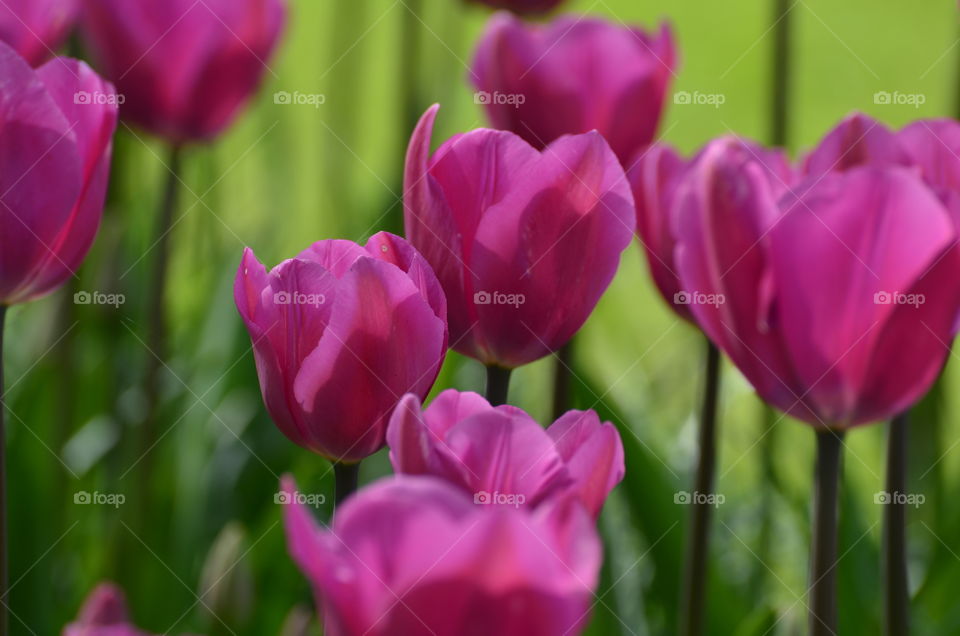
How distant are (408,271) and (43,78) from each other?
187 mm

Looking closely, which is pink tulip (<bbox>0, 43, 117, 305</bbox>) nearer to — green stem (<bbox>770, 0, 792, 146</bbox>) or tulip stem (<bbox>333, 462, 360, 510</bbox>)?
tulip stem (<bbox>333, 462, 360, 510</bbox>)

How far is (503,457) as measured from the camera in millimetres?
338

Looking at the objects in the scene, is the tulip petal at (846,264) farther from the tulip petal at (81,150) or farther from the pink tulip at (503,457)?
the tulip petal at (81,150)

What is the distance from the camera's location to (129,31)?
3.11 feet

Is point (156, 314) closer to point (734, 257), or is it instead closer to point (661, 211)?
point (661, 211)

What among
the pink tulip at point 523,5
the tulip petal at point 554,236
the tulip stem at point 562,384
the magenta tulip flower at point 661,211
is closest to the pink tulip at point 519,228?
the tulip petal at point 554,236

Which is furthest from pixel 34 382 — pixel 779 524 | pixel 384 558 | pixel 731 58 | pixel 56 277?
pixel 731 58

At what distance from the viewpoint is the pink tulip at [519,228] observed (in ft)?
1.55

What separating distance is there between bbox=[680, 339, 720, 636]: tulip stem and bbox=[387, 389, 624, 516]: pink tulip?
0.84ft

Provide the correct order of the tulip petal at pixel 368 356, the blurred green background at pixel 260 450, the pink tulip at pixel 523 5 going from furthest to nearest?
the pink tulip at pixel 523 5, the blurred green background at pixel 260 450, the tulip petal at pixel 368 356

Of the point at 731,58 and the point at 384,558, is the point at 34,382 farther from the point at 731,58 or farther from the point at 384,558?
the point at 731,58

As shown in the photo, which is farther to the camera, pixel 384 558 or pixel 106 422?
pixel 106 422

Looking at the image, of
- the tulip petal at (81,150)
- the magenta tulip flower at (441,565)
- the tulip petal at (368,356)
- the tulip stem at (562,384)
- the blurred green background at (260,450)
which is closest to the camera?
the magenta tulip flower at (441,565)

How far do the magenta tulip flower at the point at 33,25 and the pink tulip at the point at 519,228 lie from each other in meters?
0.41
